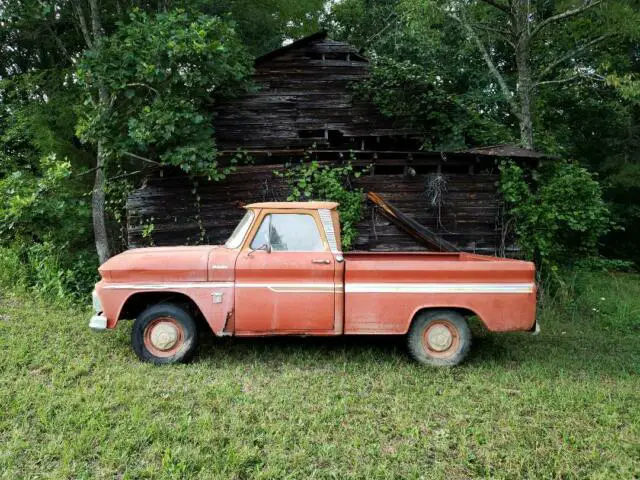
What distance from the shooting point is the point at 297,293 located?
5406mm

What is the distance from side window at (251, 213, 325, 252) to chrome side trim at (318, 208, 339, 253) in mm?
93

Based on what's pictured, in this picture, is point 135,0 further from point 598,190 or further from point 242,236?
point 598,190

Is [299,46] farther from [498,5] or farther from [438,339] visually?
[438,339]

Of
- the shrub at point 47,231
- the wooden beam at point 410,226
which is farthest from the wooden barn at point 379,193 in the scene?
the shrub at point 47,231

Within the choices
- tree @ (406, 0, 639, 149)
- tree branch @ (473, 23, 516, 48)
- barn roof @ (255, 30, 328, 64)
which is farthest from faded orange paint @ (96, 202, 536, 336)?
tree branch @ (473, 23, 516, 48)

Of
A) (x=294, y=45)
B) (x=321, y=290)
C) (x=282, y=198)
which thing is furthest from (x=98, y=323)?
(x=294, y=45)

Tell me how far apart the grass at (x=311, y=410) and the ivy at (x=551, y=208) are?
285 cm

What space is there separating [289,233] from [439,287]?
1817mm

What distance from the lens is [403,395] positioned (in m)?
4.73

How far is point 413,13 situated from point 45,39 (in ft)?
29.1

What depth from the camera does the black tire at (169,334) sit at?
18.0 ft

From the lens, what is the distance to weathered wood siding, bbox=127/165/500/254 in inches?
358

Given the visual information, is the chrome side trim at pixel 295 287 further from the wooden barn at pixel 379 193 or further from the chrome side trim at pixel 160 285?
the wooden barn at pixel 379 193

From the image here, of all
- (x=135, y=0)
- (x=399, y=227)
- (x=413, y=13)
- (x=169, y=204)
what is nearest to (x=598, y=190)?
(x=399, y=227)
